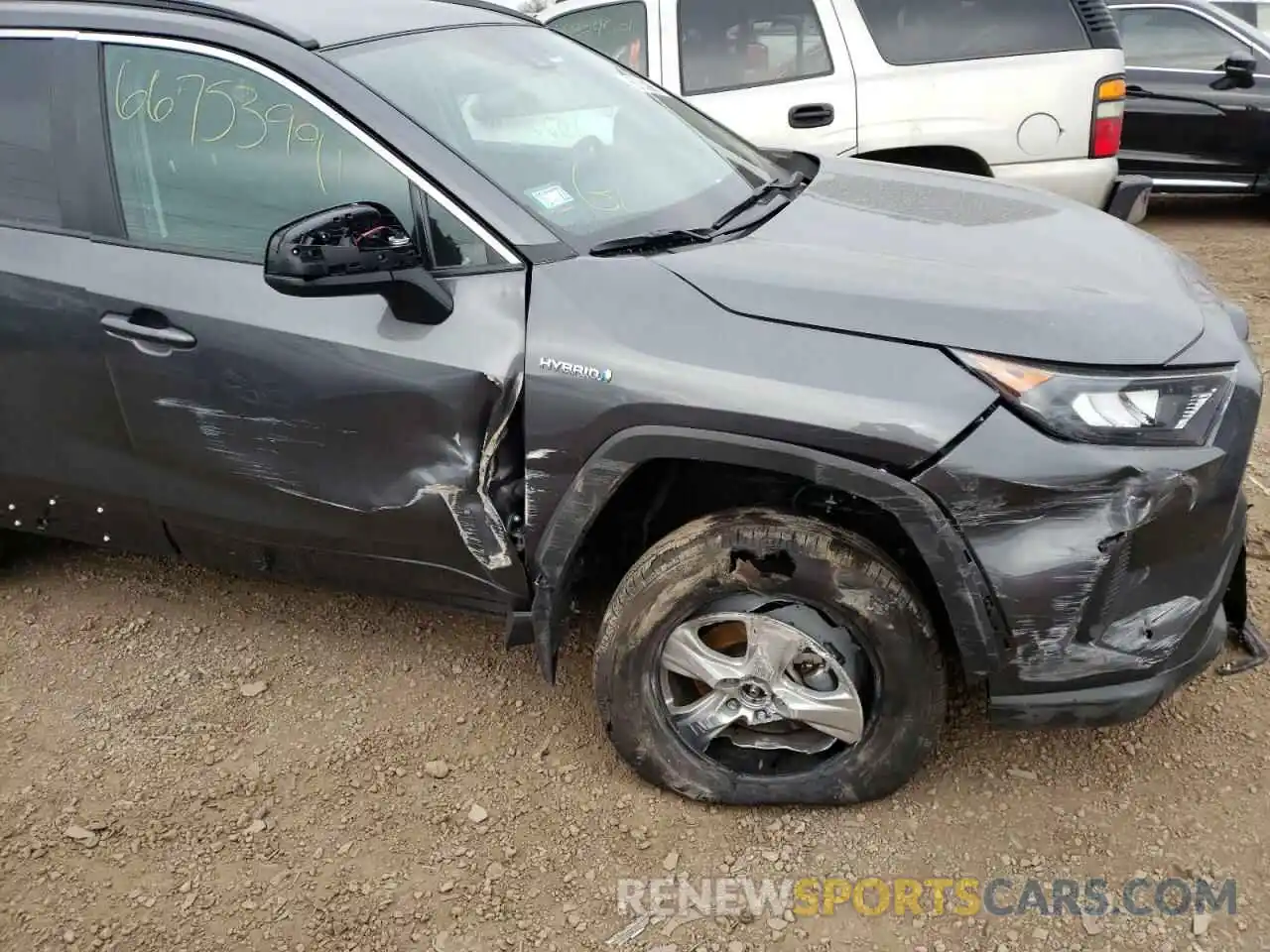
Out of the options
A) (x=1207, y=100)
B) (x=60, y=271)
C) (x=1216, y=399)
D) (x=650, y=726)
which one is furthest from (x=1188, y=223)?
(x=60, y=271)

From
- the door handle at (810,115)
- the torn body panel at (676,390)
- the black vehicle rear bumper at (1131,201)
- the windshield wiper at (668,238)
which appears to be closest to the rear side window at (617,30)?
the door handle at (810,115)

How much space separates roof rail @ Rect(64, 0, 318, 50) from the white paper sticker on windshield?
2.07ft

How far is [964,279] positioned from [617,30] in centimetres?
413

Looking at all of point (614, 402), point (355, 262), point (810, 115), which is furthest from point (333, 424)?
point (810, 115)

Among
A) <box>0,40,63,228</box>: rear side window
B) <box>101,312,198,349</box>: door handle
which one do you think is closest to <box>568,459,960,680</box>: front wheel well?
<box>101,312,198,349</box>: door handle

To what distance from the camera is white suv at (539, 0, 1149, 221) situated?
17.1 feet

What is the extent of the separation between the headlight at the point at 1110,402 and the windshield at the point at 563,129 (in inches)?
36.6

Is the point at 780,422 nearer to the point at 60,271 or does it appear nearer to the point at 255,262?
the point at 255,262

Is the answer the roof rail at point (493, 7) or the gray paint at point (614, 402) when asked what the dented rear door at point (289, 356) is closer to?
the gray paint at point (614, 402)

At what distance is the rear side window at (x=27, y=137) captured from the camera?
107 inches

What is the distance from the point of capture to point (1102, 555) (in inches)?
80.6

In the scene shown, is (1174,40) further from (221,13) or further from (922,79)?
(221,13)

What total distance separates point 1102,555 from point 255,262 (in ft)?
6.57

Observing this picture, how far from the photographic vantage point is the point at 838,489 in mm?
2158
